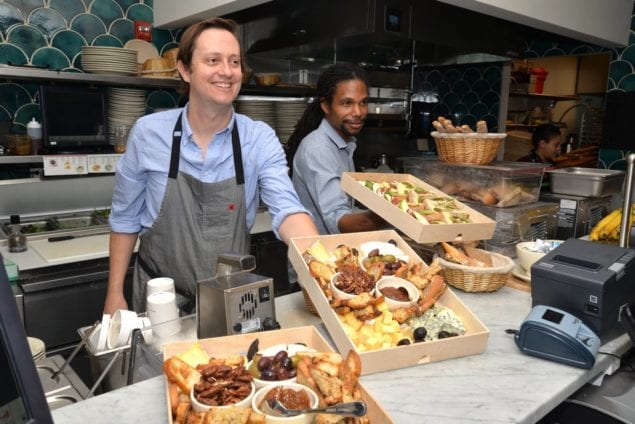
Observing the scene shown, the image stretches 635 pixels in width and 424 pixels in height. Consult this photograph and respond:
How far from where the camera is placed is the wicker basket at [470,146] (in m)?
2.25

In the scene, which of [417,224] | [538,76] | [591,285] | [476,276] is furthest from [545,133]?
[591,285]

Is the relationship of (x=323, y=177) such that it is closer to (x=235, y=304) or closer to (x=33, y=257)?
(x=235, y=304)

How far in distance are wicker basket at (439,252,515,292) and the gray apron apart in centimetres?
83

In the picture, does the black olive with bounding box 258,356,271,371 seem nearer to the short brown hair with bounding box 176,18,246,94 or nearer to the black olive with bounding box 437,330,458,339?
the black olive with bounding box 437,330,458,339

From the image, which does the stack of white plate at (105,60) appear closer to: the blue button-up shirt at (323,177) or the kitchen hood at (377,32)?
the kitchen hood at (377,32)

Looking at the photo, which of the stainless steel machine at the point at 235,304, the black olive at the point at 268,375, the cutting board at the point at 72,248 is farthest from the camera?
the cutting board at the point at 72,248

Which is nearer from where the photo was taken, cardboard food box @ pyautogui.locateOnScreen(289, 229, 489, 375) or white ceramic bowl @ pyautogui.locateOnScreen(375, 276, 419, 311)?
cardboard food box @ pyautogui.locateOnScreen(289, 229, 489, 375)

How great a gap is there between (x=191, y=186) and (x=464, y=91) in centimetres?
440

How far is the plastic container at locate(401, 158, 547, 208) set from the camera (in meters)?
2.19

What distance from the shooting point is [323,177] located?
222 cm

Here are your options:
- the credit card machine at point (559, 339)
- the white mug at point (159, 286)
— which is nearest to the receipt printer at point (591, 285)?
the credit card machine at point (559, 339)

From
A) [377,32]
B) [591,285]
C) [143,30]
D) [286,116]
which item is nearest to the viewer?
[591,285]

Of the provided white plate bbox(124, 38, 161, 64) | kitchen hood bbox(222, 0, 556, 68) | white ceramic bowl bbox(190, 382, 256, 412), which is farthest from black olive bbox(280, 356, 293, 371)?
white plate bbox(124, 38, 161, 64)

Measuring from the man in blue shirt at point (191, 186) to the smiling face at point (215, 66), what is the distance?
27 mm
